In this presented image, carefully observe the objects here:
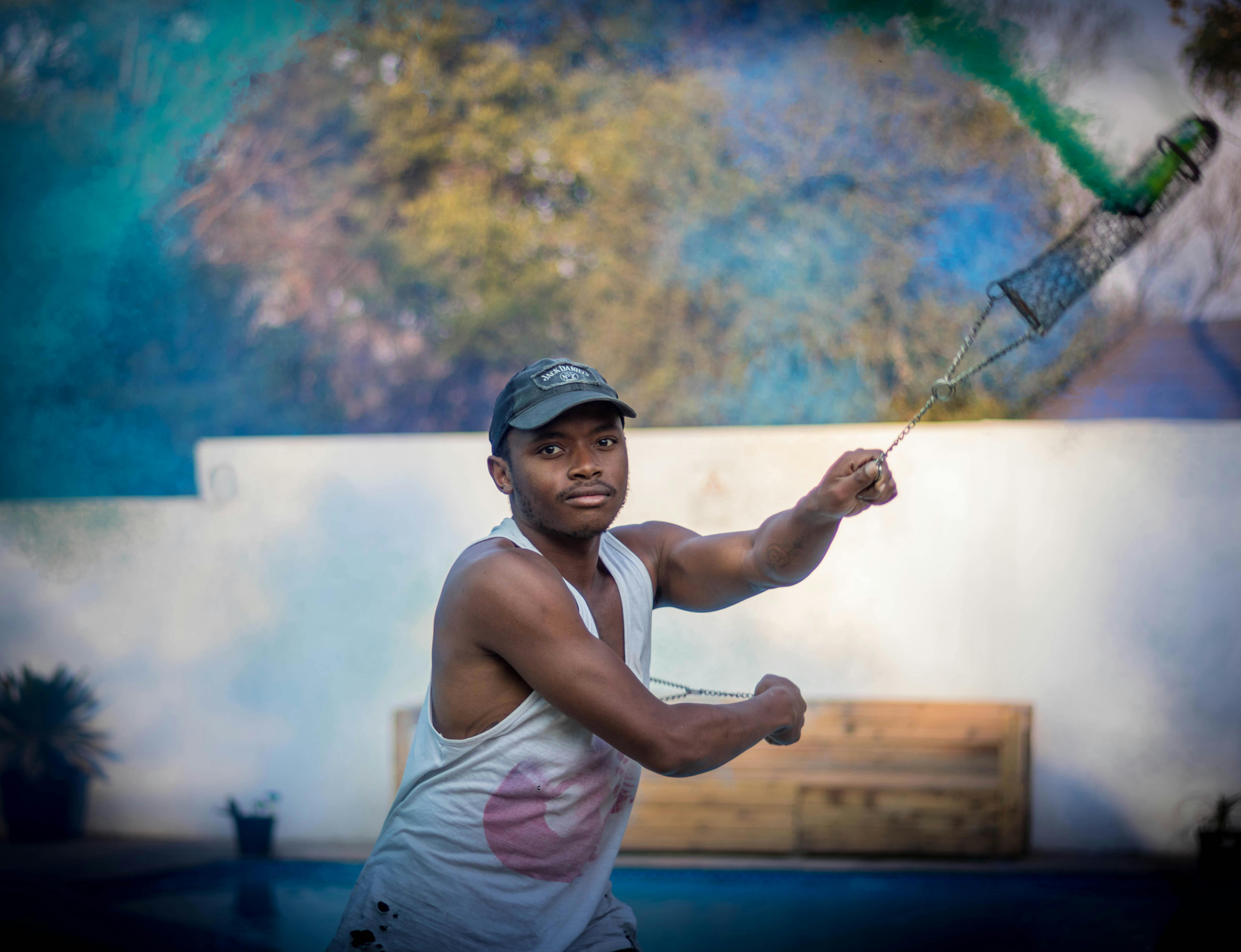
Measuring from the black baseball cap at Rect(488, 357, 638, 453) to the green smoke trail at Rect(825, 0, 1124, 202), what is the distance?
461cm

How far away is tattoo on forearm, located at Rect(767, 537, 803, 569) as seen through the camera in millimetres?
2326

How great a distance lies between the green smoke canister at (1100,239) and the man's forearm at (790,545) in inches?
25.3

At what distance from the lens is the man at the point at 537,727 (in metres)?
1.84

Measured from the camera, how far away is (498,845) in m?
1.96

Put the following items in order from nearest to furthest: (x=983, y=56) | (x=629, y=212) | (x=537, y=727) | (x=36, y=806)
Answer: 1. (x=537, y=727)
2. (x=36, y=806)
3. (x=983, y=56)
4. (x=629, y=212)

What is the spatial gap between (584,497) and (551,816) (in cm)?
61

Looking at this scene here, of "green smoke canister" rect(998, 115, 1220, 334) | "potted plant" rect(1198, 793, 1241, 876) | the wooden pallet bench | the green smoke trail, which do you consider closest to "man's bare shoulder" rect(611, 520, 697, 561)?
"green smoke canister" rect(998, 115, 1220, 334)

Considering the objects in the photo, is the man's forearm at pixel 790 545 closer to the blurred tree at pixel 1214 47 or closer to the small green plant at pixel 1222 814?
the small green plant at pixel 1222 814

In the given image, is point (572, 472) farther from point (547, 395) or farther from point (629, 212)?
point (629, 212)

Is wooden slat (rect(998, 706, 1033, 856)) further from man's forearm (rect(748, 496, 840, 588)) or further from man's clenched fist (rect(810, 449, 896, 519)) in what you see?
man's clenched fist (rect(810, 449, 896, 519))

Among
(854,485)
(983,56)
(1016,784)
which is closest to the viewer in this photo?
(854,485)

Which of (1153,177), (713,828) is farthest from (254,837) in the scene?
(1153,177)

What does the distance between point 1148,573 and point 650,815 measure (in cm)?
292

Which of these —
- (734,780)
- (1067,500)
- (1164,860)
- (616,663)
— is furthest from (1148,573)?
(616,663)
